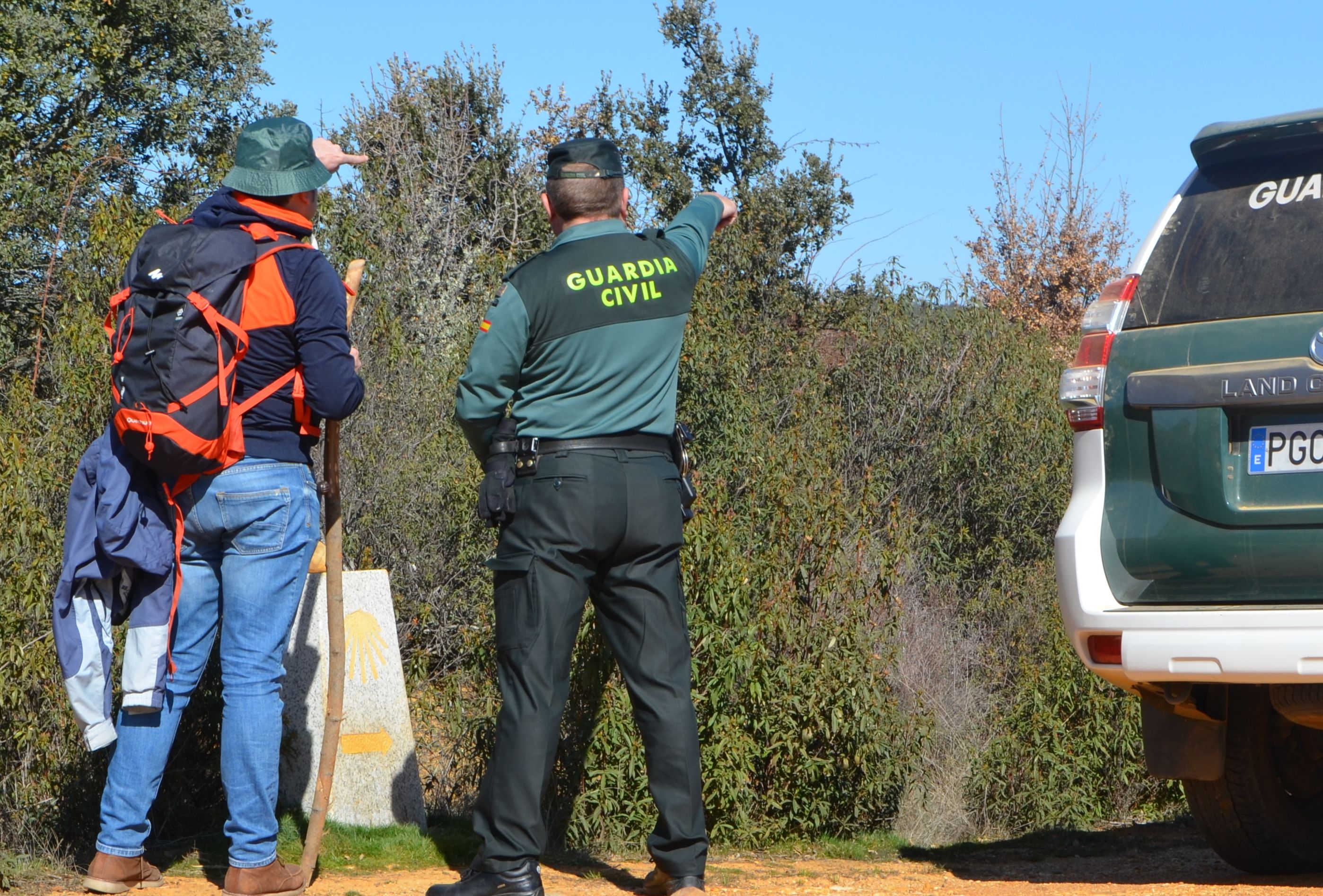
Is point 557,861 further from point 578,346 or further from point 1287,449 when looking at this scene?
point 1287,449

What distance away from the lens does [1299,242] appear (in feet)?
12.3

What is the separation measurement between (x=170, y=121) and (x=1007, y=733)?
13868 millimetres

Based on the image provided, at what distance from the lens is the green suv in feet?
11.6

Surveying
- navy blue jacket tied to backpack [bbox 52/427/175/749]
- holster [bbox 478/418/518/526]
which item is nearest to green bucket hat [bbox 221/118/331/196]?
navy blue jacket tied to backpack [bbox 52/427/175/749]

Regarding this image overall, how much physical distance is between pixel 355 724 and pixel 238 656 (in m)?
1.17

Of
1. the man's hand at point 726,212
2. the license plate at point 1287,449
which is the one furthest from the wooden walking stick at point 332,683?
the license plate at point 1287,449

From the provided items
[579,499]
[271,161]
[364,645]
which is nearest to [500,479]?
[579,499]

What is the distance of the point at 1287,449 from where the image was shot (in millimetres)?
3584

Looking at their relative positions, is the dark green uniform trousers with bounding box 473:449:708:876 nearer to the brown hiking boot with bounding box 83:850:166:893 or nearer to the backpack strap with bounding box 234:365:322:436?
the backpack strap with bounding box 234:365:322:436

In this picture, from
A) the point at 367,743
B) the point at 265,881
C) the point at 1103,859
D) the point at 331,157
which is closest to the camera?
the point at 265,881

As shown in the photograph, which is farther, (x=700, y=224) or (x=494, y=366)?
(x=700, y=224)

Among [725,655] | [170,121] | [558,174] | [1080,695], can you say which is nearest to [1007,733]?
[1080,695]

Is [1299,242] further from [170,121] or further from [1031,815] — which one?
[170,121]

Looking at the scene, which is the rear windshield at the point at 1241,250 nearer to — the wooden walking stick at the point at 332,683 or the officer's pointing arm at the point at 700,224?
the officer's pointing arm at the point at 700,224
